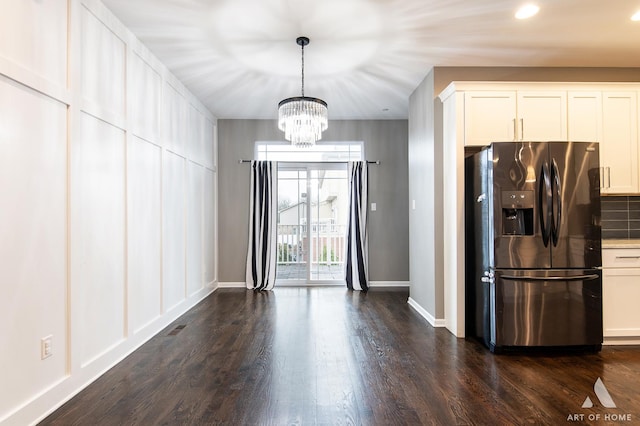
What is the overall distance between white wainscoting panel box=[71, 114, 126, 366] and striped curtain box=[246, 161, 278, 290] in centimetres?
293

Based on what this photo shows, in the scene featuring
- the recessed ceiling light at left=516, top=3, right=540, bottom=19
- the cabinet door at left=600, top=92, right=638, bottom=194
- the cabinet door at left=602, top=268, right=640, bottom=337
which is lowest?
the cabinet door at left=602, top=268, right=640, bottom=337

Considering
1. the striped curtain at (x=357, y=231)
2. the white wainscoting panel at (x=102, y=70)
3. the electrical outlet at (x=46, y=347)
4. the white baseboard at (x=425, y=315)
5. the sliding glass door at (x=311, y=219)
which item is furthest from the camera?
the sliding glass door at (x=311, y=219)

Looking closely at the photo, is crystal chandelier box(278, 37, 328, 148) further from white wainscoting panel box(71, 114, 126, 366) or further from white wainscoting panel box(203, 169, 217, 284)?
white wainscoting panel box(203, 169, 217, 284)

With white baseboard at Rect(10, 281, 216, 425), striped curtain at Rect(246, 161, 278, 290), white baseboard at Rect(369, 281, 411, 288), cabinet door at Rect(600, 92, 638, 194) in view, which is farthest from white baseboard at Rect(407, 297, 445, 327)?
white baseboard at Rect(10, 281, 216, 425)

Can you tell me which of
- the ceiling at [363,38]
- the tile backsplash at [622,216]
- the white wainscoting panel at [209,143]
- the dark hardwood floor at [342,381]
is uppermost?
the ceiling at [363,38]

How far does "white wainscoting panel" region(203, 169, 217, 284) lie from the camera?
5.34 meters

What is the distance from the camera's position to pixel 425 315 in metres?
4.11

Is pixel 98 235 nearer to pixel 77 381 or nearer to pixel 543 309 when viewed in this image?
pixel 77 381

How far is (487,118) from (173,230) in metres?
3.40

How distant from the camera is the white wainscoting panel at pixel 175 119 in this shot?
393 cm

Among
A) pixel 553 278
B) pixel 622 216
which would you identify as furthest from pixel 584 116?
pixel 553 278

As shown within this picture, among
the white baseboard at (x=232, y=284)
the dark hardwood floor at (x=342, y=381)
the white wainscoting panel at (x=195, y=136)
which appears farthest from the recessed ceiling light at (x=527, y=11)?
the white baseboard at (x=232, y=284)

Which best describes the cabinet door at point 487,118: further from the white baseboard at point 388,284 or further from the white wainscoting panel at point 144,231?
the white baseboard at point 388,284

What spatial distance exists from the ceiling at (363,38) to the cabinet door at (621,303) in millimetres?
2078
